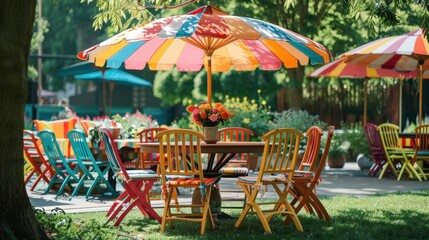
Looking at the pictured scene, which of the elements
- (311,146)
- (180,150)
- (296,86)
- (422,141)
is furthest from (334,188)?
(296,86)

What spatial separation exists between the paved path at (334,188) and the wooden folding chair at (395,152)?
238 mm

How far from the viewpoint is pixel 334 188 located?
1367 cm

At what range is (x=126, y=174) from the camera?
880cm

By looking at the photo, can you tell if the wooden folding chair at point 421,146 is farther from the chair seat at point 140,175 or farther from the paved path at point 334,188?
the chair seat at point 140,175

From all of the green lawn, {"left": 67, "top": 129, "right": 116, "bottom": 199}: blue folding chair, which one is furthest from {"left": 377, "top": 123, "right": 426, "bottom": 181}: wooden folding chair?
{"left": 67, "top": 129, "right": 116, "bottom": 199}: blue folding chair

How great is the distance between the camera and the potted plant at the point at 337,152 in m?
18.5

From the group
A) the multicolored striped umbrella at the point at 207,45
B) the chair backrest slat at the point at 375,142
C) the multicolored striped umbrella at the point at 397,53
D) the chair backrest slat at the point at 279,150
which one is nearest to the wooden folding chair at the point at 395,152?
the chair backrest slat at the point at 375,142

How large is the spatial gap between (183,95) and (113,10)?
51.0ft

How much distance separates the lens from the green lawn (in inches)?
311

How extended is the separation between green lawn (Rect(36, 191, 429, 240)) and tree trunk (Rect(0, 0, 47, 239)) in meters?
0.49

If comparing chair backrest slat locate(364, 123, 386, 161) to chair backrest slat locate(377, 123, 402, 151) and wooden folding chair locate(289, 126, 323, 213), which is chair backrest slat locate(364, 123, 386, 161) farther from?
wooden folding chair locate(289, 126, 323, 213)

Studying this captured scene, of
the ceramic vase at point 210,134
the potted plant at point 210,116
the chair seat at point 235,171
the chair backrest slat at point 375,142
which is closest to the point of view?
the ceramic vase at point 210,134

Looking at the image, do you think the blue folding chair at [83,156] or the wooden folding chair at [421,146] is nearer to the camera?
the blue folding chair at [83,156]

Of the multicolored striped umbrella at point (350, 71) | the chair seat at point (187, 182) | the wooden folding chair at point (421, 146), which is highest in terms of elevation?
the multicolored striped umbrella at point (350, 71)
